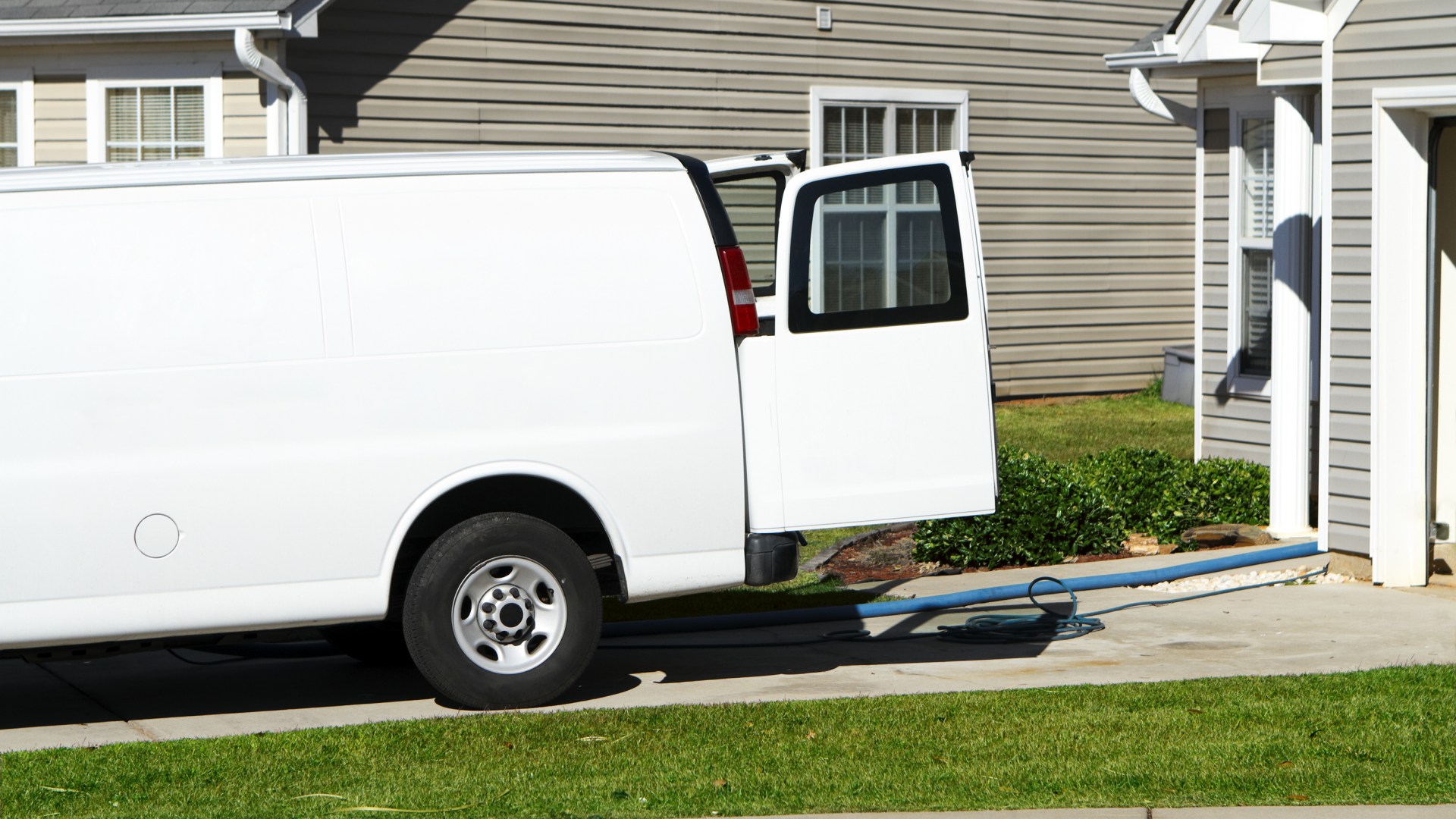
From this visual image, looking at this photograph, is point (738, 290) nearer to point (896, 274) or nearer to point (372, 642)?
point (896, 274)

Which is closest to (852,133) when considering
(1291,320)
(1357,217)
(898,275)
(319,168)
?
(1291,320)

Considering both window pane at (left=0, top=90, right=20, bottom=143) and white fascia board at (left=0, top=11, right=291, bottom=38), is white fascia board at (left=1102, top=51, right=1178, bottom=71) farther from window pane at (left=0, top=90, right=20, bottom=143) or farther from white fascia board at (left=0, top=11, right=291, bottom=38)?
window pane at (left=0, top=90, right=20, bottom=143)

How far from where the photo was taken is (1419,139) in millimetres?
8273

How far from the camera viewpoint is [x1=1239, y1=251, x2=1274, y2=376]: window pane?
1140cm

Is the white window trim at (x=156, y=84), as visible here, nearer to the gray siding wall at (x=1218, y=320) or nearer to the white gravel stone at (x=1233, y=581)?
the gray siding wall at (x=1218, y=320)

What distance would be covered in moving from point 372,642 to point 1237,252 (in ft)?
22.2

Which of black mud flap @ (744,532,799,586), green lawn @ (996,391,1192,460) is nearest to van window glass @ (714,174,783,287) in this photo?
green lawn @ (996,391,1192,460)

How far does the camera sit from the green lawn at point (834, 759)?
16.6 feet

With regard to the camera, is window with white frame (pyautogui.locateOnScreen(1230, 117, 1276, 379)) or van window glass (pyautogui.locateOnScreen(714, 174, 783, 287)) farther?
van window glass (pyautogui.locateOnScreen(714, 174, 783, 287))

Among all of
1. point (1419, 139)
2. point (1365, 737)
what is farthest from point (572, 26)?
point (1365, 737)

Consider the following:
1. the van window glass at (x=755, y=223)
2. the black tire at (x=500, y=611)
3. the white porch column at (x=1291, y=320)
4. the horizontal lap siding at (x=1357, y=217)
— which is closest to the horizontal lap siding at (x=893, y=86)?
the van window glass at (x=755, y=223)

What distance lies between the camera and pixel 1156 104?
12.3m

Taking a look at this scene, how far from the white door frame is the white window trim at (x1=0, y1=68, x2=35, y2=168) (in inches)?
378

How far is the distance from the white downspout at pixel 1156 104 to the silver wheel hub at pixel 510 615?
7310 millimetres
